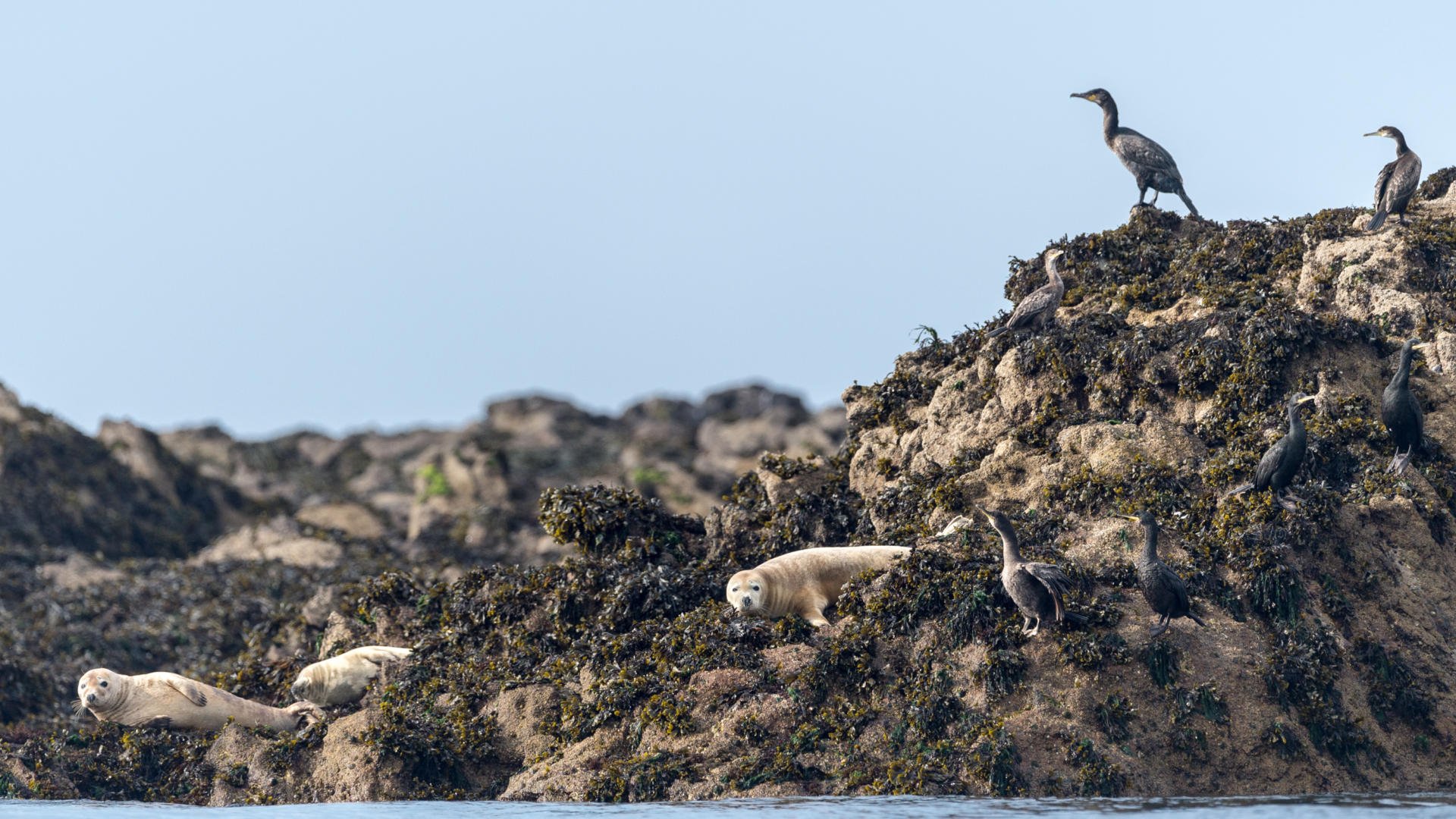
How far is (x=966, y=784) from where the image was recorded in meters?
13.2

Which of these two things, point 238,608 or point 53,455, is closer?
point 238,608

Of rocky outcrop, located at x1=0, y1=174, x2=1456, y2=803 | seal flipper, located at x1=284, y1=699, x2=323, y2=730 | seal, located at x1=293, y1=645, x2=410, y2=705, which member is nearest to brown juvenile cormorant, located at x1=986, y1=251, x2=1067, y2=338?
rocky outcrop, located at x1=0, y1=174, x2=1456, y2=803

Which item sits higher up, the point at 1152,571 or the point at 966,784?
the point at 1152,571

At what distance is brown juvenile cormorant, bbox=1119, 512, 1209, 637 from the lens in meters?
13.8

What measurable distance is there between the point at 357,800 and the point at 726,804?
12.4 ft

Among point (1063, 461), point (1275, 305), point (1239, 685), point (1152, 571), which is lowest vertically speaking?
point (1239, 685)

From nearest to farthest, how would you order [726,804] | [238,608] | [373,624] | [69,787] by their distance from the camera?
[726,804] < [69,787] < [373,624] < [238,608]

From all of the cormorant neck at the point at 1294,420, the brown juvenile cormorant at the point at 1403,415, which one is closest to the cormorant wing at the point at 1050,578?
the cormorant neck at the point at 1294,420

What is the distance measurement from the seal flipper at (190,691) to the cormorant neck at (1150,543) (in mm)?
9661

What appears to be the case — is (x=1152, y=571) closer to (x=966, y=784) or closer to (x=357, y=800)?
(x=966, y=784)

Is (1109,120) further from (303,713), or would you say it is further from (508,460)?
(508,460)

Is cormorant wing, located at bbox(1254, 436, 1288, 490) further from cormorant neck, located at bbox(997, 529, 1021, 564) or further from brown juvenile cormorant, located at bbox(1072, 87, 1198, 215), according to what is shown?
brown juvenile cormorant, located at bbox(1072, 87, 1198, 215)

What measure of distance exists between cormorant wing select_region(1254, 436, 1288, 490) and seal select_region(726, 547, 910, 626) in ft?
10.9

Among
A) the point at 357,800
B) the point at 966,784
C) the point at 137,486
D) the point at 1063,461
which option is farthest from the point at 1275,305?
the point at 137,486
